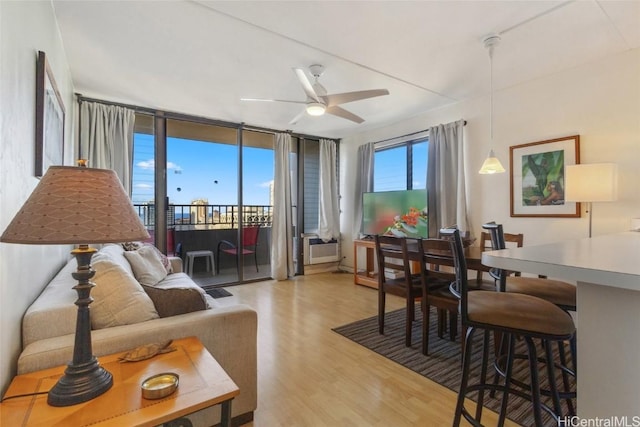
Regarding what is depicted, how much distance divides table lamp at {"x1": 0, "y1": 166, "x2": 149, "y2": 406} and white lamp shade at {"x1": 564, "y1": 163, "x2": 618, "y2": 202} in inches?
122

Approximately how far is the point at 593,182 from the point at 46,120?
12.4ft

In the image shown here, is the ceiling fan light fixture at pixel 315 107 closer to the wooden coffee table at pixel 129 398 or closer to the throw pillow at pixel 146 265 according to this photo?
the throw pillow at pixel 146 265

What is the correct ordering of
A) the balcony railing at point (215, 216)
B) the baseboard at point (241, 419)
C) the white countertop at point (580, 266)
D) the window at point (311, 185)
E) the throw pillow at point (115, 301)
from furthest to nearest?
1. the window at point (311, 185)
2. the balcony railing at point (215, 216)
3. the baseboard at point (241, 419)
4. the throw pillow at point (115, 301)
5. the white countertop at point (580, 266)

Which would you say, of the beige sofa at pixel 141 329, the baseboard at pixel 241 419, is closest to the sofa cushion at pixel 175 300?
the beige sofa at pixel 141 329

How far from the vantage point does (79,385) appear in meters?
0.92

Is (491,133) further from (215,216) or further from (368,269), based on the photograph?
(215,216)

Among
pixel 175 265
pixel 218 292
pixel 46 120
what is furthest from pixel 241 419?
pixel 218 292

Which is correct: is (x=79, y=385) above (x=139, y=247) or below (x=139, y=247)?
below

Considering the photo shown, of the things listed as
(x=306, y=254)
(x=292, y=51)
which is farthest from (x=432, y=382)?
(x=306, y=254)

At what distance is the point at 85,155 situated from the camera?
137 inches

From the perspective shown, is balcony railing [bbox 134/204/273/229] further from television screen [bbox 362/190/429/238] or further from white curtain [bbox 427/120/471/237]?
white curtain [bbox 427/120/471/237]

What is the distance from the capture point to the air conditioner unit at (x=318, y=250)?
5391 millimetres

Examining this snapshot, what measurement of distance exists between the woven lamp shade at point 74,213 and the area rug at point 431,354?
209 centimetres

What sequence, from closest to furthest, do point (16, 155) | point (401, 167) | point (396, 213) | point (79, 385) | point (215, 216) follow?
point (79, 385), point (16, 155), point (396, 213), point (401, 167), point (215, 216)
